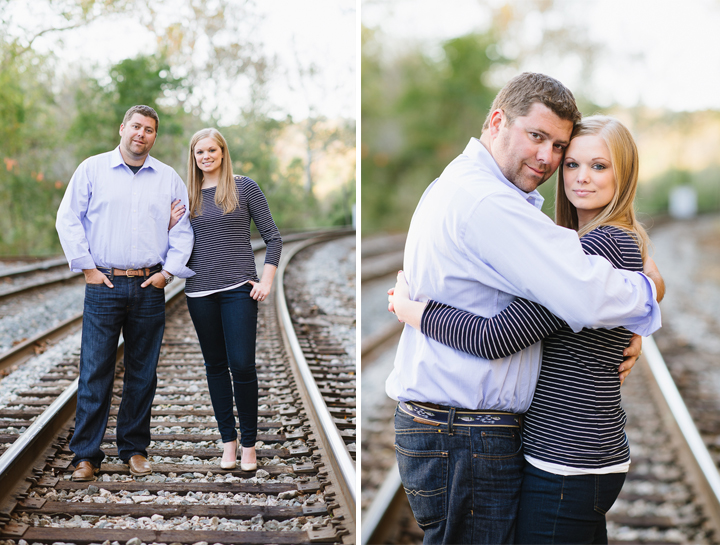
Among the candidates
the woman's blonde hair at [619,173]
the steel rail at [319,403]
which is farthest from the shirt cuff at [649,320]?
the steel rail at [319,403]

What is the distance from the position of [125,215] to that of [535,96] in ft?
6.55

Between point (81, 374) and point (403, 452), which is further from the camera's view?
point (81, 374)

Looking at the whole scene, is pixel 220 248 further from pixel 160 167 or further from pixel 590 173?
pixel 590 173

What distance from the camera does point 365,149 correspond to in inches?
537

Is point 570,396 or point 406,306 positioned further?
point 406,306

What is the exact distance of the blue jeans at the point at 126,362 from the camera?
2.74 m

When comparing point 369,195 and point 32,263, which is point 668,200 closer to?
point 369,195

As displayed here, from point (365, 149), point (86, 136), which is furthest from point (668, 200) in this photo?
point (86, 136)

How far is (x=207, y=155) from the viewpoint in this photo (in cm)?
279

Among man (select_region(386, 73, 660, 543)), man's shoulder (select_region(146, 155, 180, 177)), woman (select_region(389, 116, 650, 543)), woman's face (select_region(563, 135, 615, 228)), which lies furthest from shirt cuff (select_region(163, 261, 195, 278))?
woman's face (select_region(563, 135, 615, 228))

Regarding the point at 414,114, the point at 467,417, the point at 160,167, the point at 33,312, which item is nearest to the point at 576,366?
the point at 467,417

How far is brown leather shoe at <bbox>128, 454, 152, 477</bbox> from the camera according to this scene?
2.64m

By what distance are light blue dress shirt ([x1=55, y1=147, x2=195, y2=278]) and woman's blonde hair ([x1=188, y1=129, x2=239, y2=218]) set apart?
0.15ft

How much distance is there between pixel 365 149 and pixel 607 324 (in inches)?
495
